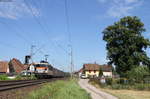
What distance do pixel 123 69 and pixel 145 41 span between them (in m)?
8.93

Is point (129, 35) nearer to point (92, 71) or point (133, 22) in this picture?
point (133, 22)

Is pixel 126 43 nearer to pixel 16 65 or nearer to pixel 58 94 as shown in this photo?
pixel 58 94

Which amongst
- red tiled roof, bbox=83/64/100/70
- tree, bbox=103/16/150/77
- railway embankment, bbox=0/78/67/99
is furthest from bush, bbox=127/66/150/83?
red tiled roof, bbox=83/64/100/70

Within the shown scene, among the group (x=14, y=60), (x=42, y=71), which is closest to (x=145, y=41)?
(x=42, y=71)

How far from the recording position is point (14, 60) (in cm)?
10650

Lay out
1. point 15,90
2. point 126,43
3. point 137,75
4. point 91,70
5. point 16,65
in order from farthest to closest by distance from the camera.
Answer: point 91,70, point 16,65, point 126,43, point 137,75, point 15,90

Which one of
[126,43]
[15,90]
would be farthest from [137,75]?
[15,90]

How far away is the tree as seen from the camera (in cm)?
5994

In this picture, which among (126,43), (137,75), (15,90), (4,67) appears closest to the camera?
(15,90)

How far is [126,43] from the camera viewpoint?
61.2 m

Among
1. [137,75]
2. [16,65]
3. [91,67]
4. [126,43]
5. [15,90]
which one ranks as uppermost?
[126,43]

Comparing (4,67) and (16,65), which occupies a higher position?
(16,65)

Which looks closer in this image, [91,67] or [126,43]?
[126,43]

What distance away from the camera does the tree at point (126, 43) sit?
59.9m
